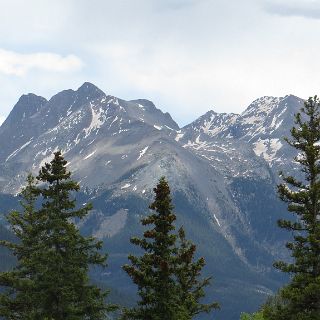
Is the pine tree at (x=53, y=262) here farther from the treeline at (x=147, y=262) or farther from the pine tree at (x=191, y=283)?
the pine tree at (x=191, y=283)

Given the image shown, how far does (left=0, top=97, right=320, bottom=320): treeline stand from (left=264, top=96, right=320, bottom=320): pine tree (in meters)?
0.05

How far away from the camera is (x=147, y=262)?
106 ft

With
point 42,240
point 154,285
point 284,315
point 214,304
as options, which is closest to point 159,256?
point 154,285

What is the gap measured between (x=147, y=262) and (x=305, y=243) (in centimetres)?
994

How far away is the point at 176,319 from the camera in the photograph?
31.5 meters

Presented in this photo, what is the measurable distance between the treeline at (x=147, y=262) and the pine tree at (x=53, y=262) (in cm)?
6

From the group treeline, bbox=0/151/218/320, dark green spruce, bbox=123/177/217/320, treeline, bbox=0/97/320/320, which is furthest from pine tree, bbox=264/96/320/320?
dark green spruce, bbox=123/177/217/320

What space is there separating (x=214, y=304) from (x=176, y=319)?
14627mm

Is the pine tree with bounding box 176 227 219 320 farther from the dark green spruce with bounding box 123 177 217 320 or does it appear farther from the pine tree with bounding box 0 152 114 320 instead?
the pine tree with bounding box 0 152 114 320

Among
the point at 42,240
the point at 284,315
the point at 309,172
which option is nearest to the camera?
the point at 284,315

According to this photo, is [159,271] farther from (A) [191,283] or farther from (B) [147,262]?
(A) [191,283]

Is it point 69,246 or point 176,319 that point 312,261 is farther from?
point 69,246

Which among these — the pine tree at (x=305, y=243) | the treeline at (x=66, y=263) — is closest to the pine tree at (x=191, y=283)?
the treeline at (x=66, y=263)

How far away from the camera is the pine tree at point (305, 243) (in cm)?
3494
